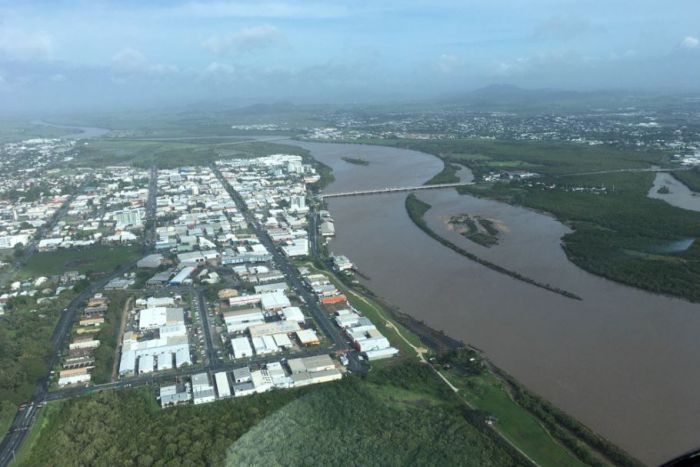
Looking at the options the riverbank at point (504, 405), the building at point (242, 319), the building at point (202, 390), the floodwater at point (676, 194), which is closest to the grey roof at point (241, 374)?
the building at point (202, 390)

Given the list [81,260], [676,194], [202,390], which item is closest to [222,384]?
[202,390]

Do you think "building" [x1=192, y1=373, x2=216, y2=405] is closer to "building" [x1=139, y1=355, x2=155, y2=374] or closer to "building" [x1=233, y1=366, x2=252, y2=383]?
"building" [x1=233, y1=366, x2=252, y2=383]

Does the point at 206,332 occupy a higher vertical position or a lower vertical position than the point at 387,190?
higher

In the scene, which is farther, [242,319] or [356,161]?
[356,161]

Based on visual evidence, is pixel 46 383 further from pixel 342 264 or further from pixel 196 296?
pixel 342 264

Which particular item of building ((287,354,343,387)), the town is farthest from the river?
building ((287,354,343,387))
